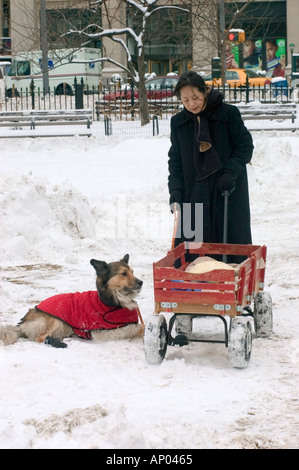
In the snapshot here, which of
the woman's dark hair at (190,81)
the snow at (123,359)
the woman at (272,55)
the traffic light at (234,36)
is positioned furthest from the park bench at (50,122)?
the woman at (272,55)

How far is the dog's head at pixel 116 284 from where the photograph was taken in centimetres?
618

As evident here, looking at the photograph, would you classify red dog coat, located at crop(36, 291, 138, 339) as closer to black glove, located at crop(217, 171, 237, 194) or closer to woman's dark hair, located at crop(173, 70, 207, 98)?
black glove, located at crop(217, 171, 237, 194)

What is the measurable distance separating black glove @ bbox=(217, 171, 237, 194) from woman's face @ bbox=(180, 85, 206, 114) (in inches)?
21.8

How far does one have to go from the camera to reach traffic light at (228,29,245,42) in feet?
105

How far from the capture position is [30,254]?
992 cm

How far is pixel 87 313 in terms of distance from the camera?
6.30m

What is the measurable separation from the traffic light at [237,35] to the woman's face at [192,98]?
26.6m

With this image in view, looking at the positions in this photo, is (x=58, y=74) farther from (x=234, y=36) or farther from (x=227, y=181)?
(x=227, y=181)

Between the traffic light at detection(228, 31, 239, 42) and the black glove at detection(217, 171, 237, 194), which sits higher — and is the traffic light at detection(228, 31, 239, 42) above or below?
above

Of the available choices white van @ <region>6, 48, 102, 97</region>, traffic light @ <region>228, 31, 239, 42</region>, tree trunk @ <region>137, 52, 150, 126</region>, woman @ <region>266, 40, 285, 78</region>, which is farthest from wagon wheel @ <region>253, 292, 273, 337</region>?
woman @ <region>266, 40, 285, 78</region>

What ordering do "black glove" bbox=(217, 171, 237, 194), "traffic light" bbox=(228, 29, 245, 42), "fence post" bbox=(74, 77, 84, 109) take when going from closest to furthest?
"black glove" bbox=(217, 171, 237, 194), "fence post" bbox=(74, 77, 84, 109), "traffic light" bbox=(228, 29, 245, 42)
